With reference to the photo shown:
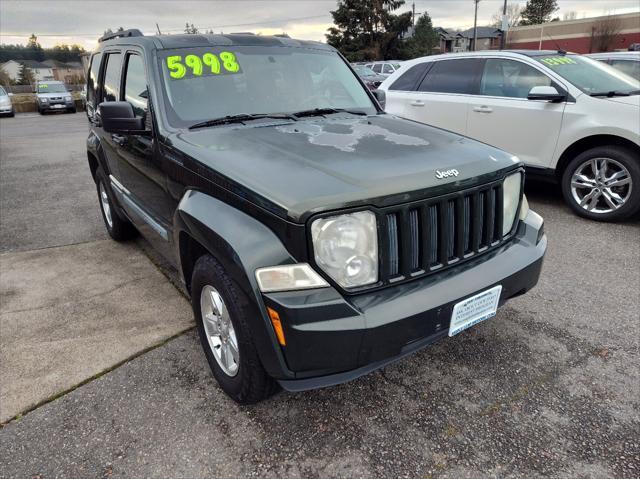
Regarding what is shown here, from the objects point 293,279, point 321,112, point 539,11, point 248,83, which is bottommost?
point 293,279

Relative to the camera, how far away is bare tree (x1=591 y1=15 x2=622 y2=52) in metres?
42.1

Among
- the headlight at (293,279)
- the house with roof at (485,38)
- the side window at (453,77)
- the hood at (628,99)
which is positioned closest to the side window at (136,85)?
the headlight at (293,279)

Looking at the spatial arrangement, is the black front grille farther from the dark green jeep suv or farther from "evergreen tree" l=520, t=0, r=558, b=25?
"evergreen tree" l=520, t=0, r=558, b=25

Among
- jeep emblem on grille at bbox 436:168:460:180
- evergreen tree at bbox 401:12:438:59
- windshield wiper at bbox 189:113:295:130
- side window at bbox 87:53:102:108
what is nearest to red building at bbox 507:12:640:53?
evergreen tree at bbox 401:12:438:59

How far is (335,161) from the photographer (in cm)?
220

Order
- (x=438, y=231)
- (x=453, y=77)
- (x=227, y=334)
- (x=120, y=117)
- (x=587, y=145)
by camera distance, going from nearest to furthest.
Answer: (x=438, y=231) → (x=227, y=334) → (x=120, y=117) → (x=587, y=145) → (x=453, y=77)

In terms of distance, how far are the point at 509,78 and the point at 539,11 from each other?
73.9 meters

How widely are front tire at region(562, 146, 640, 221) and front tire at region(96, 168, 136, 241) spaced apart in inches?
185

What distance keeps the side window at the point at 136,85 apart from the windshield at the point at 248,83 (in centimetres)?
21

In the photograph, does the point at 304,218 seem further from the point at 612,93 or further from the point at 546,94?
the point at 612,93

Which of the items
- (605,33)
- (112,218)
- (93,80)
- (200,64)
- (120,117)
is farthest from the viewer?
(605,33)

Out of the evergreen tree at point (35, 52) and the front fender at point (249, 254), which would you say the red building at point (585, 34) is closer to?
the front fender at point (249, 254)

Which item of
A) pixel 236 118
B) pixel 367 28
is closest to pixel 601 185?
pixel 236 118

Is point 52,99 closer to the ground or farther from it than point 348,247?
closer to the ground
